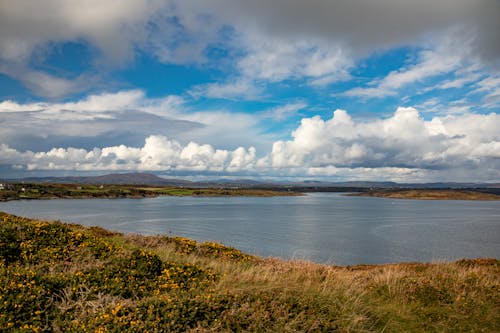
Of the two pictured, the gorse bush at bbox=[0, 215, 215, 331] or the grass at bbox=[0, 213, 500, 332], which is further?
the grass at bbox=[0, 213, 500, 332]

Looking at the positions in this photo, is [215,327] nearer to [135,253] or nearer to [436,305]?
[135,253]

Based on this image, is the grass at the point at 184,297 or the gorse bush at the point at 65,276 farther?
the grass at the point at 184,297

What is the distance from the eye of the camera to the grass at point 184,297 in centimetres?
731

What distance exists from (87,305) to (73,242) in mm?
5325

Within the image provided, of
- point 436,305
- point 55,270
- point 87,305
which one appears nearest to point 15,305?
point 87,305

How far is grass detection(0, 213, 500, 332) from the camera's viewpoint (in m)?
7.31

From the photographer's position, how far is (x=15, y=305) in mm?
7027

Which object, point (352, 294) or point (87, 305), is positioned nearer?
point (87, 305)

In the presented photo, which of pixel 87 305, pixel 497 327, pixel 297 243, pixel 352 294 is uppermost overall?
pixel 87 305

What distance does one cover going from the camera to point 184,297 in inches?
319

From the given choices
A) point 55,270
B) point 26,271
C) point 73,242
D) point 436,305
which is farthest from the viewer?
point 73,242

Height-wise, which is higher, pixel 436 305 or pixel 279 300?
pixel 279 300

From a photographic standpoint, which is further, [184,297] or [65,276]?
[65,276]

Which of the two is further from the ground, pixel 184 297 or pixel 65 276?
pixel 65 276
